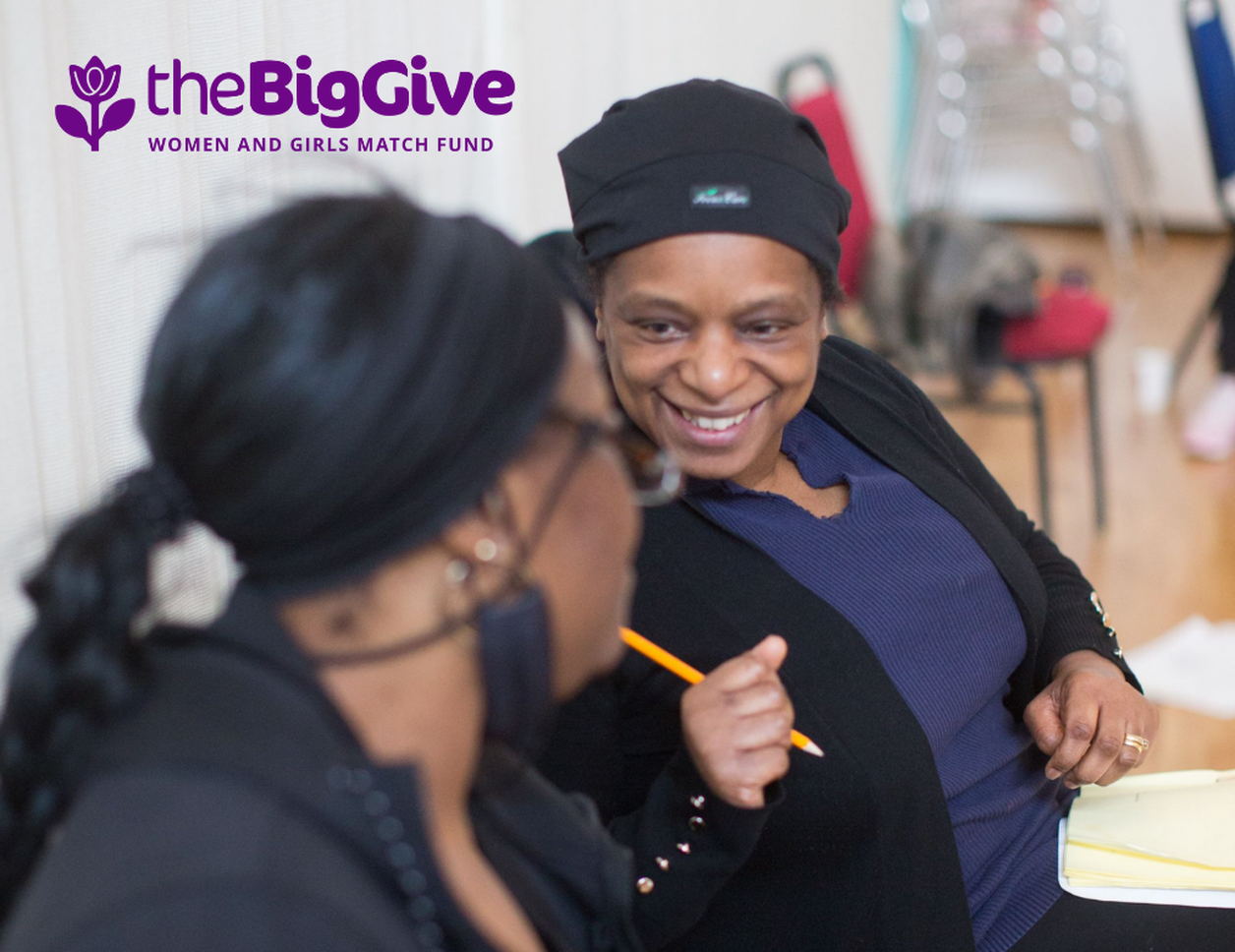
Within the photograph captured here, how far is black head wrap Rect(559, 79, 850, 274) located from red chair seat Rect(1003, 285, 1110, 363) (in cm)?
217

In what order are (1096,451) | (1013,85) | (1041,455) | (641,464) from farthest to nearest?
(1013,85) < (1096,451) < (1041,455) < (641,464)

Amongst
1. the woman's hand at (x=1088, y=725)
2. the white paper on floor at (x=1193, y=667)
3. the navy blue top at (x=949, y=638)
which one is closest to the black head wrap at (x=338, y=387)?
the navy blue top at (x=949, y=638)

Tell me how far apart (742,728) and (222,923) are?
1.59 feet

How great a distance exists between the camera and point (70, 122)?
137cm

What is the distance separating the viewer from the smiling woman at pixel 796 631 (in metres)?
1.14

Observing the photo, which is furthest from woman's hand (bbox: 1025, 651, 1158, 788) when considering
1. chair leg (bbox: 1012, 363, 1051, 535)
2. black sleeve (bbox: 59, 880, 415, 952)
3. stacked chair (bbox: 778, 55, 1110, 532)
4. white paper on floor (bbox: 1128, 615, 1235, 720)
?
stacked chair (bbox: 778, 55, 1110, 532)

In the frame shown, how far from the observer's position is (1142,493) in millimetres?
3691

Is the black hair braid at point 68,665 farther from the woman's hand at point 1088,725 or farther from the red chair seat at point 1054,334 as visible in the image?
the red chair seat at point 1054,334

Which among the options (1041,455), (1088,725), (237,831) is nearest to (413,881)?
(237,831)

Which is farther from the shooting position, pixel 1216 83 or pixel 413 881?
pixel 1216 83

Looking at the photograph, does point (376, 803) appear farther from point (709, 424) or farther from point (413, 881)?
point (709, 424)

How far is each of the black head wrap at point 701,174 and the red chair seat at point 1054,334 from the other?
2.17m

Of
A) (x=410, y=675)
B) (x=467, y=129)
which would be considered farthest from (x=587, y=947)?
(x=467, y=129)

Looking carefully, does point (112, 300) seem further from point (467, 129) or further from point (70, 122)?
point (467, 129)
